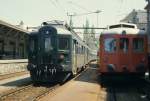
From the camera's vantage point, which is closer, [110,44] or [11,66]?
[110,44]

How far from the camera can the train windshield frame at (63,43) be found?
20.3 metres

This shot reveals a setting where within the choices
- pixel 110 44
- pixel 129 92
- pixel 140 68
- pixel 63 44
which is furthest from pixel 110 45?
pixel 129 92

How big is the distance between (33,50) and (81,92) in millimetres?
5249

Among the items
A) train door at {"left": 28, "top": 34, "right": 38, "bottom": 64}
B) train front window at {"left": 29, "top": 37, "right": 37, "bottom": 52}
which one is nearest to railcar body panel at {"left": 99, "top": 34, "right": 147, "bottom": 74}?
train door at {"left": 28, "top": 34, "right": 38, "bottom": 64}

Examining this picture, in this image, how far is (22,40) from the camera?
39562 millimetres

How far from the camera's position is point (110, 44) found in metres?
19.6

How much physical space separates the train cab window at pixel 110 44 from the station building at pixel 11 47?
345 inches

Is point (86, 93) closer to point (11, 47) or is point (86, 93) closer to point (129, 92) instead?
point (129, 92)

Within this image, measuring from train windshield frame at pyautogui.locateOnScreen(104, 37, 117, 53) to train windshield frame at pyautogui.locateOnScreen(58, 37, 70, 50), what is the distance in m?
2.06

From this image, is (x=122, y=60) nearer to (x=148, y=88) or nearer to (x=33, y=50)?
(x=148, y=88)

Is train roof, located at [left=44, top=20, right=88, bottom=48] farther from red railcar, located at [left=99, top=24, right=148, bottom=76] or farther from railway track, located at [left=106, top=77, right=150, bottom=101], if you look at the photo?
railway track, located at [left=106, top=77, right=150, bottom=101]

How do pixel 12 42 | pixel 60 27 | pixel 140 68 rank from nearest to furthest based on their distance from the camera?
pixel 140 68, pixel 60 27, pixel 12 42

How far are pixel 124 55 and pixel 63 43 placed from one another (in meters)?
3.27

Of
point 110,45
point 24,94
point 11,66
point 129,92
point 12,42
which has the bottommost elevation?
point 129,92
